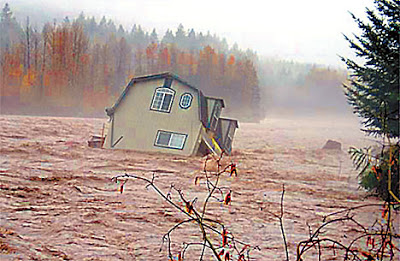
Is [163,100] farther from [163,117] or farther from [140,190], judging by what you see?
[140,190]

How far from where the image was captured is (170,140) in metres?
5.09

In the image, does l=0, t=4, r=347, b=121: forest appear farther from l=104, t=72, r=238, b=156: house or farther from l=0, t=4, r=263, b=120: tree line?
l=104, t=72, r=238, b=156: house

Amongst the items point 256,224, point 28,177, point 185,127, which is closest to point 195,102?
point 185,127

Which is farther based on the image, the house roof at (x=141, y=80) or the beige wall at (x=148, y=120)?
the house roof at (x=141, y=80)

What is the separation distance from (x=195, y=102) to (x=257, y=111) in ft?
2.53

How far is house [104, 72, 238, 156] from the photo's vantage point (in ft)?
16.6

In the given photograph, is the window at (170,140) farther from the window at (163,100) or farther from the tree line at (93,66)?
the tree line at (93,66)

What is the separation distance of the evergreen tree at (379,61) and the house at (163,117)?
1.73 metres

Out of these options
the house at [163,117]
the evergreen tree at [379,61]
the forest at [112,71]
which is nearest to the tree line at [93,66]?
the forest at [112,71]

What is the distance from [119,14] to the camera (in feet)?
18.8

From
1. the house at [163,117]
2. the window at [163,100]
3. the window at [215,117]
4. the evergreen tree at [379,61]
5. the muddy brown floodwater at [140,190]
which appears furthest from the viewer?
the window at [215,117]

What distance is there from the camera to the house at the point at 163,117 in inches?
199

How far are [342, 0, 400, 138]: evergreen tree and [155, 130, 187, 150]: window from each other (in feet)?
6.22

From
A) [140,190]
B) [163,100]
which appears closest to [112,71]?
[163,100]
